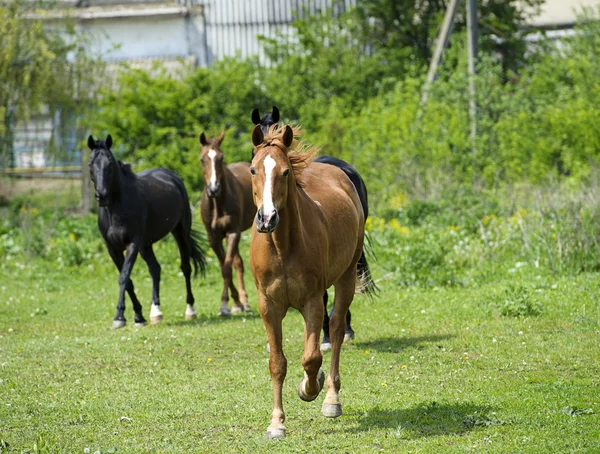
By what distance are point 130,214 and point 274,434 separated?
6329 millimetres

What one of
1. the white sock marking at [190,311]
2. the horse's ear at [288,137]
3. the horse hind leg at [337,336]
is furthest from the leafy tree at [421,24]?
the horse's ear at [288,137]

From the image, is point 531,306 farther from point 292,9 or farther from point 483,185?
point 292,9

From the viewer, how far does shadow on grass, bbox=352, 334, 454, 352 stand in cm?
970

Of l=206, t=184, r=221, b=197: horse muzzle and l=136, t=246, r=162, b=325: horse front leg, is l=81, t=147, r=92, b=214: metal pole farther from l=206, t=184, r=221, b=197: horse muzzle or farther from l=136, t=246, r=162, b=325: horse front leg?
l=206, t=184, r=221, b=197: horse muzzle

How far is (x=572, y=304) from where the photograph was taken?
11.0 m

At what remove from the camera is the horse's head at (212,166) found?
12.8 metres

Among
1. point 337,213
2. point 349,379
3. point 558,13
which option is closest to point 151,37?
point 558,13

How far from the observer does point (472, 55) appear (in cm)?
2138

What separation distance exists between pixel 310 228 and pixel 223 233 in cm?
677

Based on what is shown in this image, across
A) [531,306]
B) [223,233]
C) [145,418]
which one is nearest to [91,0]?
[223,233]

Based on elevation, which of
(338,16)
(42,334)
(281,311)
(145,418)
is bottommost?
(42,334)

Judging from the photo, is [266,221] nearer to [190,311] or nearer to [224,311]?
[224,311]

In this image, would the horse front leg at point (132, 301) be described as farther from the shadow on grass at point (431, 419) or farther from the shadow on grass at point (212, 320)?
the shadow on grass at point (431, 419)

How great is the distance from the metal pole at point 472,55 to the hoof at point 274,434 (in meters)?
15.4
